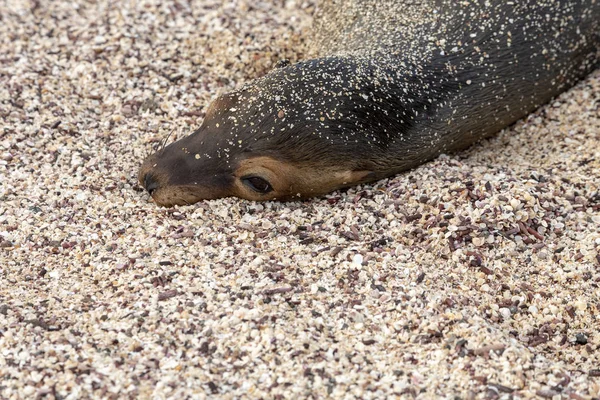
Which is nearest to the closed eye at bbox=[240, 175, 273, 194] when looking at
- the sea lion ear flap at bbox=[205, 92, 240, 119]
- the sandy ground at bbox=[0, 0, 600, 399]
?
the sandy ground at bbox=[0, 0, 600, 399]

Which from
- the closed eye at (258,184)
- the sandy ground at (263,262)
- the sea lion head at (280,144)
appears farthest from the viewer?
the closed eye at (258,184)

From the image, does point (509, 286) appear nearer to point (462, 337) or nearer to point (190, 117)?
point (462, 337)

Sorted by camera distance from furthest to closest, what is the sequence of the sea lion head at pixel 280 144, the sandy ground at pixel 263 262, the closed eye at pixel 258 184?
the closed eye at pixel 258 184 < the sea lion head at pixel 280 144 < the sandy ground at pixel 263 262

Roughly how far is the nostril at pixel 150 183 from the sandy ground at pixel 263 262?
0.15m

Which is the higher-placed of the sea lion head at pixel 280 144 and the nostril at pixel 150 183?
the sea lion head at pixel 280 144

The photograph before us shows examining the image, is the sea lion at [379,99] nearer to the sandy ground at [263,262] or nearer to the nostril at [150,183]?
the nostril at [150,183]

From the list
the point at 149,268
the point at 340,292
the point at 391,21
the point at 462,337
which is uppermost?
the point at 391,21

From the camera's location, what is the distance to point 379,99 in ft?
15.8

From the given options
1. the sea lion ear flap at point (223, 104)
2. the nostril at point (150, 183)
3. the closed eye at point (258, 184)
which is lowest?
the nostril at point (150, 183)

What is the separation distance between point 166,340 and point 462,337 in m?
1.49

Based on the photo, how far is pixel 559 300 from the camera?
430 cm

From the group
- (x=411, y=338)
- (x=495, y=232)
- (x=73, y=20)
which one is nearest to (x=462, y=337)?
(x=411, y=338)

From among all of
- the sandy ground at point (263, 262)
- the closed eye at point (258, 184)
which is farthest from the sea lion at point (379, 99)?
the sandy ground at point (263, 262)

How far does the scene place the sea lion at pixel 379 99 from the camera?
4.68 metres
